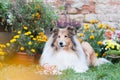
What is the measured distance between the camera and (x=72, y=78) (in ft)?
18.7

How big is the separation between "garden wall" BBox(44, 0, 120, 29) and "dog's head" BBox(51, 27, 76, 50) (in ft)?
5.90

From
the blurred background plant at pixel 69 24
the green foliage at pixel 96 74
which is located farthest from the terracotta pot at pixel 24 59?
the green foliage at pixel 96 74

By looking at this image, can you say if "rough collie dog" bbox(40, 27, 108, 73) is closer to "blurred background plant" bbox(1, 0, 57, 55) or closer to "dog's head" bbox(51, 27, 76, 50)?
"dog's head" bbox(51, 27, 76, 50)

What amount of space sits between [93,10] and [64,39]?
2110 millimetres

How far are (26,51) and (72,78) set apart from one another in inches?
63.4

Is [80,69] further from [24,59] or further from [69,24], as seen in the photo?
[69,24]

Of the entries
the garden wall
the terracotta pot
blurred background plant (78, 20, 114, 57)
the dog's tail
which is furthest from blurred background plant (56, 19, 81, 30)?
the terracotta pot

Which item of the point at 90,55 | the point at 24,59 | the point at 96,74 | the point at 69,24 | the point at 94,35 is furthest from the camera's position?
the point at 94,35

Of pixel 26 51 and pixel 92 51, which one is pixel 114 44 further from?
pixel 26 51

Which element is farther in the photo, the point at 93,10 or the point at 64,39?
the point at 93,10

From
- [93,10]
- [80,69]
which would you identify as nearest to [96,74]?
[80,69]

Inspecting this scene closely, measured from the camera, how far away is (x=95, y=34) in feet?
25.3

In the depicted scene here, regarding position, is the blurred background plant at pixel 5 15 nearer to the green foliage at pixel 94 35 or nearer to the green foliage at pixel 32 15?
the green foliage at pixel 32 15

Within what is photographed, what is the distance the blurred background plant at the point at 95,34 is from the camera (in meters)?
7.50
